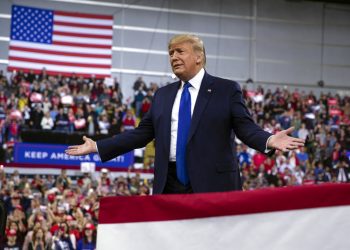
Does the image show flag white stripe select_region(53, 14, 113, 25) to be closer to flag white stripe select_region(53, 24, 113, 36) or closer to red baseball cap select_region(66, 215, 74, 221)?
flag white stripe select_region(53, 24, 113, 36)

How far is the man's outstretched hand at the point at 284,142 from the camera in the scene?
10.8 ft

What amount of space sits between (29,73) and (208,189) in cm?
2268

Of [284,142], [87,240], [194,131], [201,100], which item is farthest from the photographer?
[87,240]

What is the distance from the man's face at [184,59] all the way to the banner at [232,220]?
54.5 inches

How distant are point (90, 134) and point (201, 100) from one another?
17.3m

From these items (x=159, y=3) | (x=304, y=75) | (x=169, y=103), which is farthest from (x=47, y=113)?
(x=169, y=103)

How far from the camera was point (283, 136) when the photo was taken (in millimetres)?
3408

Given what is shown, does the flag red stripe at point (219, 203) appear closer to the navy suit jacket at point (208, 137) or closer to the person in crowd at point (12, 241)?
the navy suit jacket at point (208, 137)

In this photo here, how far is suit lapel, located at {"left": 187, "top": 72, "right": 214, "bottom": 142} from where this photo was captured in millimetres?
3943

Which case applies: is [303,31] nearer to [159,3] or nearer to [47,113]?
[159,3]

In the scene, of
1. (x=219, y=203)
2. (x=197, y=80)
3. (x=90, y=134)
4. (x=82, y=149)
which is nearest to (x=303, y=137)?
(x=90, y=134)

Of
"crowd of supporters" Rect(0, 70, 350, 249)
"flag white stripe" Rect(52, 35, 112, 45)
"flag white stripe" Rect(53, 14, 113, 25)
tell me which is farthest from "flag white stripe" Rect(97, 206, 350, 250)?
"flag white stripe" Rect(53, 14, 113, 25)

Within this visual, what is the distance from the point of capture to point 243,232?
2.68 metres

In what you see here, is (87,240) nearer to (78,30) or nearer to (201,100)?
(201,100)
